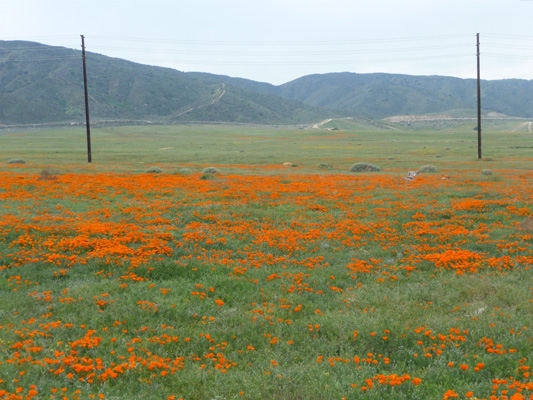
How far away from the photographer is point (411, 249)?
43.7 ft

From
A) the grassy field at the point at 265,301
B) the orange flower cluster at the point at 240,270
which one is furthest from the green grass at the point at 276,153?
the grassy field at the point at 265,301

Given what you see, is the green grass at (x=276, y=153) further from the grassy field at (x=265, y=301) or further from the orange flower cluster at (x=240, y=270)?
the grassy field at (x=265, y=301)

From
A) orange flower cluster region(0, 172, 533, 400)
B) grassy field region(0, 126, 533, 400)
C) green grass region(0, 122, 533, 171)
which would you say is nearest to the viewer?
grassy field region(0, 126, 533, 400)

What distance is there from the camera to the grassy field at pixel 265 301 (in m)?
6.32

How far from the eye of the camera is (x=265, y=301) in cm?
959

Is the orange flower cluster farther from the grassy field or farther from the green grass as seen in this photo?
the green grass

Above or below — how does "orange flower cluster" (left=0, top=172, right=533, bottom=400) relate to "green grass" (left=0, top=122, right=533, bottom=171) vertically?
below

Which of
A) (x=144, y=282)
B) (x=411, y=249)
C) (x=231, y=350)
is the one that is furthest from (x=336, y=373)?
(x=411, y=249)

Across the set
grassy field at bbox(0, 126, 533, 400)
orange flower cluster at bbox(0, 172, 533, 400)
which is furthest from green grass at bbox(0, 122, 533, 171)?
grassy field at bbox(0, 126, 533, 400)

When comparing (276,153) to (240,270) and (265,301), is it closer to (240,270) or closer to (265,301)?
(240,270)

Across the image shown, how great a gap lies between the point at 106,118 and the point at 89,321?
605 feet

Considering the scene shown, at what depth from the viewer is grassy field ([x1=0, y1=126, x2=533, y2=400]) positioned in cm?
632

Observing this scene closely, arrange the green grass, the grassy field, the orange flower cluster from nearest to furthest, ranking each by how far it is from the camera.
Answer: the grassy field, the orange flower cluster, the green grass

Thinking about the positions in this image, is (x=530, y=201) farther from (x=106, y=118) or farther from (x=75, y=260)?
(x=106, y=118)
